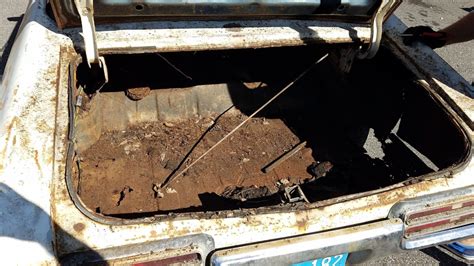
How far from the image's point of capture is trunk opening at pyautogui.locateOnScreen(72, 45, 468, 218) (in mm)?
2207

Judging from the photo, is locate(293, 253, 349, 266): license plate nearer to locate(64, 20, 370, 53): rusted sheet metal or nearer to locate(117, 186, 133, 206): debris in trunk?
locate(64, 20, 370, 53): rusted sheet metal

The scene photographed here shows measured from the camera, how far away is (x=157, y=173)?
2.46m

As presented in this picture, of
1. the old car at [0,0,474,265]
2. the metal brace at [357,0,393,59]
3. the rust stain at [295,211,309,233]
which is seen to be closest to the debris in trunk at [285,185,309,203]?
the old car at [0,0,474,265]

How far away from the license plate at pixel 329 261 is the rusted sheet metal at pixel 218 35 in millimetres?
907

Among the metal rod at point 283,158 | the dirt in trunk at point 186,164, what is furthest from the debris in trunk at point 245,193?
the metal rod at point 283,158

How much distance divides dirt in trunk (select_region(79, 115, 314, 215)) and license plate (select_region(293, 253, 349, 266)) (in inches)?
26.7

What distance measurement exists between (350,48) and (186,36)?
0.92 meters

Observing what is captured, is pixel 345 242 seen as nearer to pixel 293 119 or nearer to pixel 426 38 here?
pixel 426 38

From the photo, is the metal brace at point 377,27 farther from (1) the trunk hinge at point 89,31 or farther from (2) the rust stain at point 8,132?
(2) the rust stain at point 8,132

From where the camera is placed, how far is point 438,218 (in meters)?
1.65

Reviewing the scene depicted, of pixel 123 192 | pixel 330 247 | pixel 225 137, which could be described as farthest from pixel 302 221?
pixel 123 192

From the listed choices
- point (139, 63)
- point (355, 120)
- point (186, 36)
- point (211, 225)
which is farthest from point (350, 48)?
point (211, 225)

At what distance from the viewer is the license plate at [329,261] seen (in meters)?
1.56

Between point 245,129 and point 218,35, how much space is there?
35.3 inches
